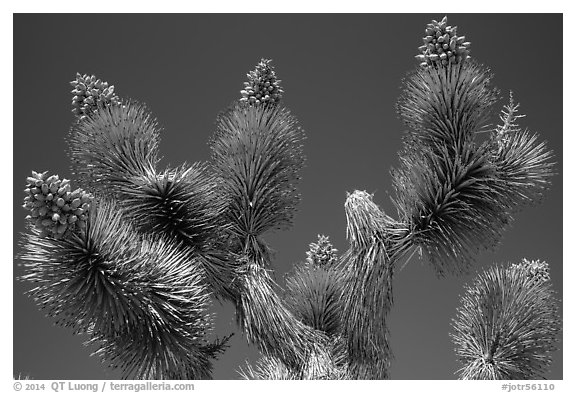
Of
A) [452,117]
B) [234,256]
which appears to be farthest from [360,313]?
[452,117]

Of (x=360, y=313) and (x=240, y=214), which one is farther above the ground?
(x=240, y=214)

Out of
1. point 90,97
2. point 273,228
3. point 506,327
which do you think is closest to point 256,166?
point 273,228

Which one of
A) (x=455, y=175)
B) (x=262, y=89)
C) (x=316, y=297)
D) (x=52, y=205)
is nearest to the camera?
(x=52, y=205)

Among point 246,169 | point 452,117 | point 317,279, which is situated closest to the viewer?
point 452,117

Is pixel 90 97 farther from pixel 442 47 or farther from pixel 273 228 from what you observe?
pixel 442 47

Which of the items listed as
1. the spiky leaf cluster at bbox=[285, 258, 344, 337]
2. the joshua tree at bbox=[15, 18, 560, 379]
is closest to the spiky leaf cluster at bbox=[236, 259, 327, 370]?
the joshua tree at bbox=[15, 18, 560, 379]

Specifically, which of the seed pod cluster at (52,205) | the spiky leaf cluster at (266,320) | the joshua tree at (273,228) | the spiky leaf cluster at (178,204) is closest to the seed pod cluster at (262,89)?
the joshua tree at (273,228)
